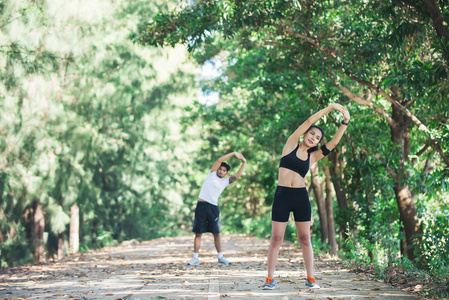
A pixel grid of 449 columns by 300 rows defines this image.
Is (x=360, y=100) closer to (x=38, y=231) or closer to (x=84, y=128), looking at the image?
(x=84, y=128)

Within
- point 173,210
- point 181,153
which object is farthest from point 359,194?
point 173,210

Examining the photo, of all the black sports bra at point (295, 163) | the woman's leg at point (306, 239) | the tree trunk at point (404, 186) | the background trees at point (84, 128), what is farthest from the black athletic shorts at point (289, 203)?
the background trees at point (84, 128)

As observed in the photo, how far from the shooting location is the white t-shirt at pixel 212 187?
10.8 m

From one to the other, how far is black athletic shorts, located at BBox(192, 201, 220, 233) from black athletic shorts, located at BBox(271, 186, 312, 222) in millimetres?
Result: 4011

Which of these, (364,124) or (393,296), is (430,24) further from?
(393,296)

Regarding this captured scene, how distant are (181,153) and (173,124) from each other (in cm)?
312

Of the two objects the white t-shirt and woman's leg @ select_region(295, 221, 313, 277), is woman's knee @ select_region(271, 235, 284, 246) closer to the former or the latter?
woman's leg @ select_region(295, 221, 313, 277)

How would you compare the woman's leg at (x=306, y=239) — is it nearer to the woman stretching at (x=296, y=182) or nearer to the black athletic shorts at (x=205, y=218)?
the woman stretching at (x=296, y=182)

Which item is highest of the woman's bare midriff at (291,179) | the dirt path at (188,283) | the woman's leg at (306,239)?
the woman's bare midriff at (291,179)

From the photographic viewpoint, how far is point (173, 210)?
37312 mm

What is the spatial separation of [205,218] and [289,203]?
4.20 meters

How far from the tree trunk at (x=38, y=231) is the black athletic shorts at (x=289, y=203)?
16.8 meters

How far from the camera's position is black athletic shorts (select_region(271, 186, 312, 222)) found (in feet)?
23.1

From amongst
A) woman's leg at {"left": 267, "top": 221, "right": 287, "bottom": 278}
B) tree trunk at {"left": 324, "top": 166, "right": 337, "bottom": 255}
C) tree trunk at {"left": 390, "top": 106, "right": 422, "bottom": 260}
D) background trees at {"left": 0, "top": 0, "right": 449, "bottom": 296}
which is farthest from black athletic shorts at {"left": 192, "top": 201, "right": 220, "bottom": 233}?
tree trunk at {"left": 324, "top": 166, "right": 337, "bottom": 255}
